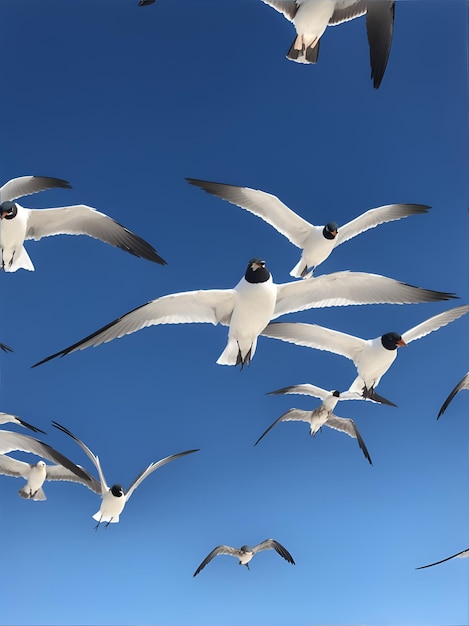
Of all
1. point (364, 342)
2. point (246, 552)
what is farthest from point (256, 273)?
point (246, 552)

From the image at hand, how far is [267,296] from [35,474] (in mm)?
1733

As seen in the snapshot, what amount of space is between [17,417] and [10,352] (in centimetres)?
35

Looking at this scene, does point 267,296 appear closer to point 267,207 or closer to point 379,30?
point 267,207

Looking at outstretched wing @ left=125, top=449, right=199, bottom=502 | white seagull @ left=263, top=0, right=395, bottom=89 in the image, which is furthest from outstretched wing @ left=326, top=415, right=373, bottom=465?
white seagull @ left=263, top=0, right=395, bottom=89

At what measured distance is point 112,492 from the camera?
371cm

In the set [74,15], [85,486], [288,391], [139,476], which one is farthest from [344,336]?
[74,15]

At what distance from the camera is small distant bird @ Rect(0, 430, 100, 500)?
141 inches

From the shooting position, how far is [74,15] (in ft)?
11.3

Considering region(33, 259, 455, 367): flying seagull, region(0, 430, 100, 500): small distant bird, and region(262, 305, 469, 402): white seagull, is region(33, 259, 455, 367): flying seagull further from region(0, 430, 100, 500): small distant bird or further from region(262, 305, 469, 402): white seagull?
region(0, 430, 100, 500): small distant bird

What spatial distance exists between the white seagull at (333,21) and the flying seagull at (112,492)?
2.22 m

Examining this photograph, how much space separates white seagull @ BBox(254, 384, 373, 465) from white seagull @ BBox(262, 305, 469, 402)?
14 centimetres

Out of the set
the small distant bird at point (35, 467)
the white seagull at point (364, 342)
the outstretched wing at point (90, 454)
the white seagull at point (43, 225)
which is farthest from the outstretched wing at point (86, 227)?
the small distant bird at point (35, 467)

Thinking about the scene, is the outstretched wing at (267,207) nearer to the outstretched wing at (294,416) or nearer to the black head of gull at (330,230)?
the black head of gull at (330,230)

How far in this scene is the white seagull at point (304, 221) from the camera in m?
3.66
